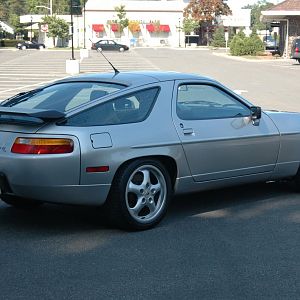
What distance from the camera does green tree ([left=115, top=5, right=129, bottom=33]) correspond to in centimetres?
10471

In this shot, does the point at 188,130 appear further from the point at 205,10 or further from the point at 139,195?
the point at 205,10

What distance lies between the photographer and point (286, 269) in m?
4.53

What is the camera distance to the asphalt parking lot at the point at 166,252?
409 centimetres

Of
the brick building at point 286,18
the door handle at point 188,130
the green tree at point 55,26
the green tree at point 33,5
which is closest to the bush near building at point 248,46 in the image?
the brick building at point 286,18

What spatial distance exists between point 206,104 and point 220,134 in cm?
38

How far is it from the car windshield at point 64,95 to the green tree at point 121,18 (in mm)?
100775

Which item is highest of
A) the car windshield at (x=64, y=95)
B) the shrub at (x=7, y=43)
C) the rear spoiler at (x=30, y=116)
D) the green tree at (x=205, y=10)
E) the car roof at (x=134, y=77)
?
the green tree at (x=205, y=10)

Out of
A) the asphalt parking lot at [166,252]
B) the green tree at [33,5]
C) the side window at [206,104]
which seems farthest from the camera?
the green tree at [33,5]

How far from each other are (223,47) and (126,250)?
3357 inches

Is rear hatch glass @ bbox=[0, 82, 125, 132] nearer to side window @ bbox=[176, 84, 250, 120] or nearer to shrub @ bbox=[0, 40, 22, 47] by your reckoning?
side window @ bbox=[176, 84, 250, 120]

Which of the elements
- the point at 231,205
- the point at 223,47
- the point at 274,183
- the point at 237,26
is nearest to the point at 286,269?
the point at 231,205

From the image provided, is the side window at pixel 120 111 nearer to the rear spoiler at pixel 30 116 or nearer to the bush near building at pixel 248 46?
the rear spoiler at pixel 30 116

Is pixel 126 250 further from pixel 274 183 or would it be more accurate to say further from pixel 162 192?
pixel 274 183

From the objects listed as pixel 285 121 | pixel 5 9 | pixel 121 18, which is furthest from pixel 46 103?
pixel 5 9
